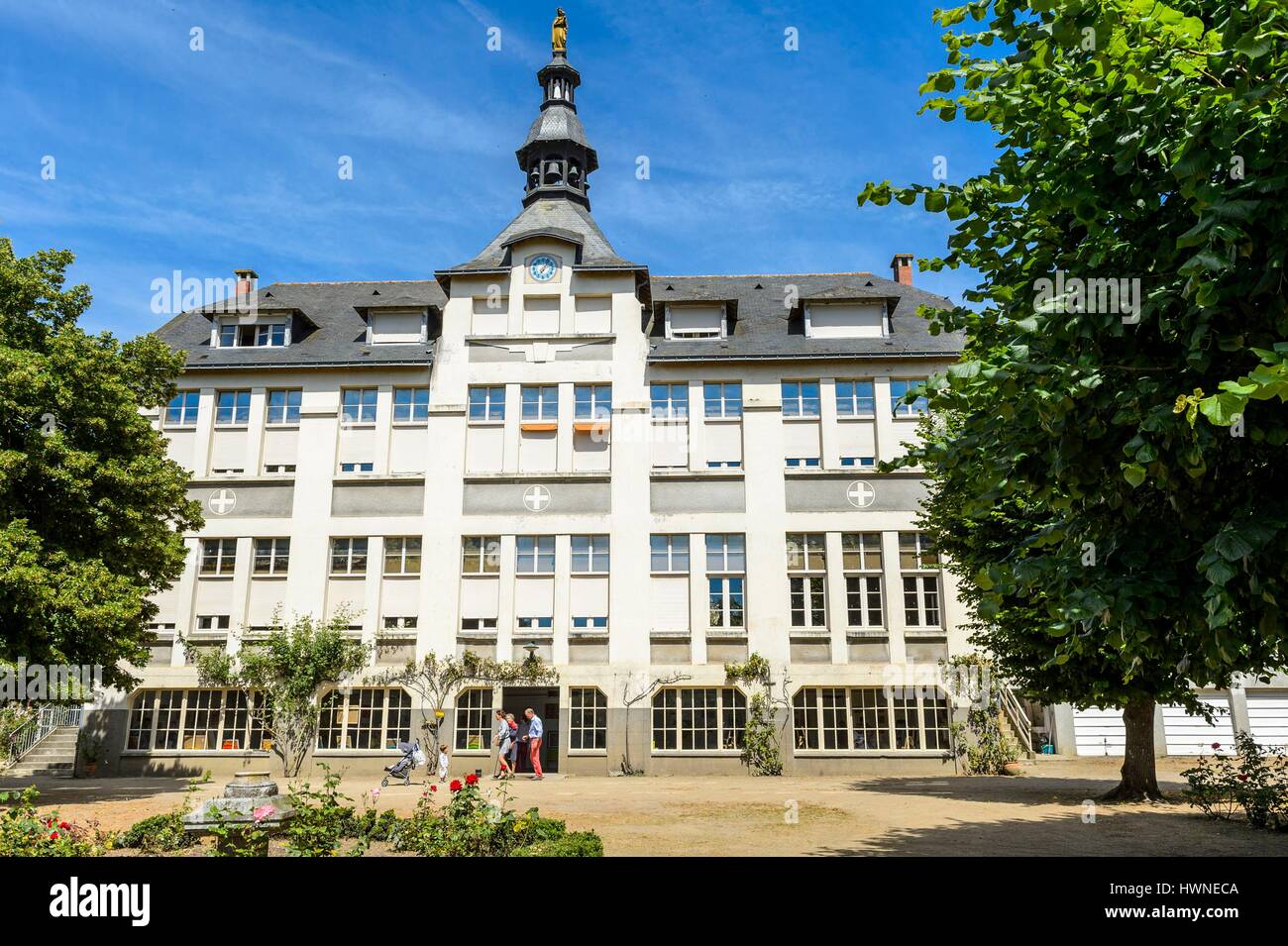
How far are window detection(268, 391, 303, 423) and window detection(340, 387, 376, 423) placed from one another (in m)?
1.52

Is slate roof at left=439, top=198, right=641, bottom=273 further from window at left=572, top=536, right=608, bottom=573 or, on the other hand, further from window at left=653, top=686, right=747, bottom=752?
window at left=653, top=686, right=747, bottom=752

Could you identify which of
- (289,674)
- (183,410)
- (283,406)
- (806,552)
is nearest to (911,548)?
Answer: (806,552)

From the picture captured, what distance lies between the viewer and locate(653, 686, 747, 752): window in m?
29.6

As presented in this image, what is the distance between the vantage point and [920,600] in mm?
30250

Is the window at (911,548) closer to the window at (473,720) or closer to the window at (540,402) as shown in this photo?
the window at (540,402)

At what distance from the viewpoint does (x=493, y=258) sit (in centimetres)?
3494

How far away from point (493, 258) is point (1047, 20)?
2914cm

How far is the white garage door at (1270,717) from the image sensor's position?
109 feet

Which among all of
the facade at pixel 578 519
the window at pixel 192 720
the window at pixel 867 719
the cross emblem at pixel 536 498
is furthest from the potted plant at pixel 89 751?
the window at pixel 867 719

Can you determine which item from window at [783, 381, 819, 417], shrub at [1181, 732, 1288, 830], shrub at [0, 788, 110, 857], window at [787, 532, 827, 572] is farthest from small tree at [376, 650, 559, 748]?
shrub at [0, 788, 110, 857]
